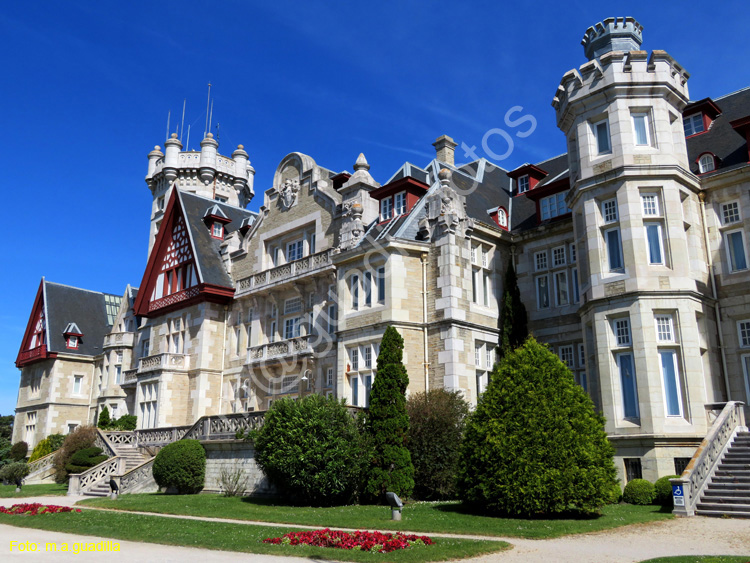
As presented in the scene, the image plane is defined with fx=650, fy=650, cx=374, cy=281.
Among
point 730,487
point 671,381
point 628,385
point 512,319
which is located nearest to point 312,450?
point 628,385

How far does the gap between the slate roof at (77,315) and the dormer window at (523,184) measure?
3757 cm

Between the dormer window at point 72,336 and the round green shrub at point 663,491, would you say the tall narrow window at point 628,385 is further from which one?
the dormer window at point 72,336

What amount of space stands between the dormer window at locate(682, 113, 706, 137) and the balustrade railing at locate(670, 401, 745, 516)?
11.1m

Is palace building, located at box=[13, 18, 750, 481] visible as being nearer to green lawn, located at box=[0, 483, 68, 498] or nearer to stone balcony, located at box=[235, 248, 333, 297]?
stone balcony, located at box=[235, 248, 333, 297]

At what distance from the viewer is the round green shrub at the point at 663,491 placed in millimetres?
→ 17266

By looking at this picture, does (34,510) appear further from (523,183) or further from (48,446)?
(48,446)

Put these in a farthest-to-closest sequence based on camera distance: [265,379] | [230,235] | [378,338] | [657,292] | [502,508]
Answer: [230,235], [265,379], [378,338], [657,292], [502,508]

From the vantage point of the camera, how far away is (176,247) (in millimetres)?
38375

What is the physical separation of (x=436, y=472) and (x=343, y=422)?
11.0 feet

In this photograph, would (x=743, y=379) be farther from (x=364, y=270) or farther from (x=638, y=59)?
(x=364, y=270)

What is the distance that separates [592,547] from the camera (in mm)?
11320

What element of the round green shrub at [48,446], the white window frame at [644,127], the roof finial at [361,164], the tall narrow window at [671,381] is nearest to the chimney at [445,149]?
the roof finial at [361,164]

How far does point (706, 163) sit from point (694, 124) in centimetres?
349

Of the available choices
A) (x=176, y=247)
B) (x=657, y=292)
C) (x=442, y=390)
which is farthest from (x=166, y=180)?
(x=657, y=292)
